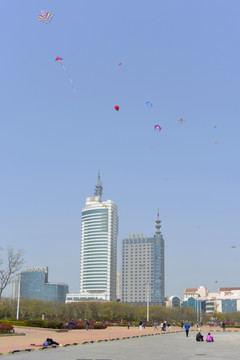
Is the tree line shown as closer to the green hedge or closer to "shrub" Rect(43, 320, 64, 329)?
the green hedge

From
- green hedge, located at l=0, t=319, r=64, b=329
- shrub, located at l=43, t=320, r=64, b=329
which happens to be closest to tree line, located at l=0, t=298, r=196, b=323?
green hedge, located at l=0, t=319, r=64, b=329

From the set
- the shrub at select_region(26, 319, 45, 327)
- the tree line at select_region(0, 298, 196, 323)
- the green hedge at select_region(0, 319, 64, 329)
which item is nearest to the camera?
the green hedge at select_region(0, 319, 64, 329)

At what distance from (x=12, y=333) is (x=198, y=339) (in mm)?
17070

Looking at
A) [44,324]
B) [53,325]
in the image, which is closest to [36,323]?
[44,324]

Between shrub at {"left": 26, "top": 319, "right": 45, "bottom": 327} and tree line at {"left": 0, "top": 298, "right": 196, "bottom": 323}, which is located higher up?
shrub at {"left": 26, "top": 319, "right": 45, "bottom": 327}

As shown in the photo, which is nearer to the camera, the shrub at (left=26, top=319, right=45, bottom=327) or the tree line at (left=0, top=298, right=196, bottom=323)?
the shrub at (left=26, top=319, right=45, bottom=327)

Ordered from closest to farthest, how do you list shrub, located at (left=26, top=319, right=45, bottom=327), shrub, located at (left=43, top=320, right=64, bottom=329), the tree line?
shrub, located at (left=43, top=320, right=64, bottom=329), shrub, located at (left=26, top=319, right=45, bottom=327), the tree line

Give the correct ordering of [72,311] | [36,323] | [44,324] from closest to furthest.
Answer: [44,324] → [36,323] → [72,311]

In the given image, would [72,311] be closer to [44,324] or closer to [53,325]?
[44,324]

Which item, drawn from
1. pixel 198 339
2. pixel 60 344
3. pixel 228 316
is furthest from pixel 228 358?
pixel 228 316

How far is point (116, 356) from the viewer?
79.7ft

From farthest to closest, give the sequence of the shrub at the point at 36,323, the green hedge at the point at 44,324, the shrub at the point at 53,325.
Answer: the shrub at the point at 36,323, the green hedge at the point at 44,324, the shrub at the point at 53,325

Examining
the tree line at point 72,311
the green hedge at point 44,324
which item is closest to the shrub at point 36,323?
the green hedge at point 44,324

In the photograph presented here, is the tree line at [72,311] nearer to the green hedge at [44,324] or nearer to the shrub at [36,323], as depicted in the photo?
the green hedge at [44,324]
